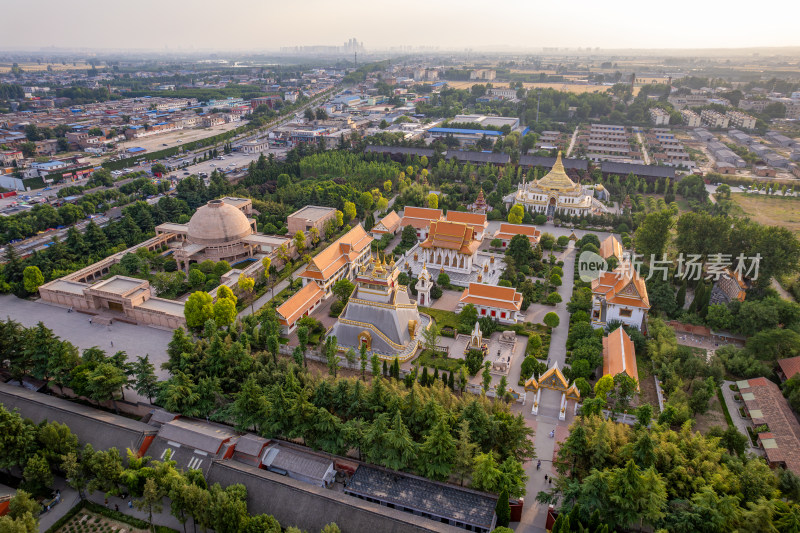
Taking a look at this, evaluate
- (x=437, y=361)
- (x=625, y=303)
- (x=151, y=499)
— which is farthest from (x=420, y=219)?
(x=151, y=499)

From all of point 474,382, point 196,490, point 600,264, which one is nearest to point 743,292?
point 600,264

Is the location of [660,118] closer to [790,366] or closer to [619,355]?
[790,366]

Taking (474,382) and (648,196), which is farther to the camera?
(648,196)

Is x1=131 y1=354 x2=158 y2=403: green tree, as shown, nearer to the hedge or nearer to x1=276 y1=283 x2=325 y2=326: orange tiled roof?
the hedge

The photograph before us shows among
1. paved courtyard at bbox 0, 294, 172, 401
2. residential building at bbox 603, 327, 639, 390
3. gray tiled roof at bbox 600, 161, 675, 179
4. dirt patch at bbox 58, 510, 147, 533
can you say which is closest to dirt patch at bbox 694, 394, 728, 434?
residential building at bbox 603, 327, 639, 390

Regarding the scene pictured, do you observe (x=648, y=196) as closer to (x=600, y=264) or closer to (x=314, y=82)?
(x=600, y=264)

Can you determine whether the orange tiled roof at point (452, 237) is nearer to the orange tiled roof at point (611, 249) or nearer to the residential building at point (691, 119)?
the orange tiled roof at point (611, 249)

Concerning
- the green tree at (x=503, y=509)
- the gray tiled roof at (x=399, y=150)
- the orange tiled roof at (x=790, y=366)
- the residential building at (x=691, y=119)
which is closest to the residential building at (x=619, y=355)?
the orange tiled roof at (x=790, y=366)
